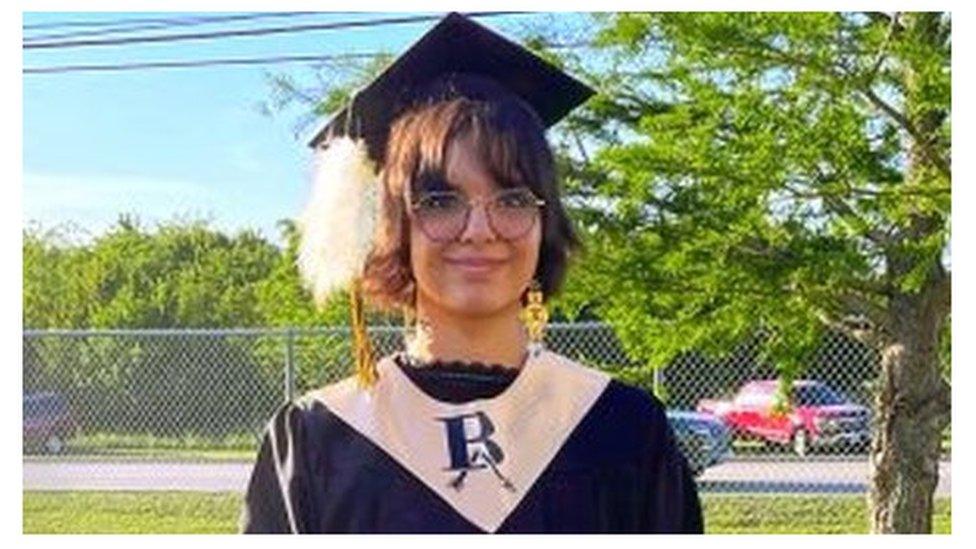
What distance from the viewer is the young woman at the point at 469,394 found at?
2.25 metres

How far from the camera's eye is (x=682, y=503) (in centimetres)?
229

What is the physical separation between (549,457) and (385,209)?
1.29ft

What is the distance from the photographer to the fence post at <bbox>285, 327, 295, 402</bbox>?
10.4 ft

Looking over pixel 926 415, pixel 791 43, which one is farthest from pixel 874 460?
pixel 791 43

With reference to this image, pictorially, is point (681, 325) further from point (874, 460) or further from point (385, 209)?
point (385, 209)

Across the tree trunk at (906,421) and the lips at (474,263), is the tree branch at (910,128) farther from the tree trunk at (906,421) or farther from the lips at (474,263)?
the lips at (474,263)

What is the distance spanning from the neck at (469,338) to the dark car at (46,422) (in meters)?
1.11

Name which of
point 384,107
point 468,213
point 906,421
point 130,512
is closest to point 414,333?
point 468,213

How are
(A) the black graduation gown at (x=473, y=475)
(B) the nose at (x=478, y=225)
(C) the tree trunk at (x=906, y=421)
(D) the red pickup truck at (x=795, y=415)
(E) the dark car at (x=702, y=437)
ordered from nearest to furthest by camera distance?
(A) the black graduation gown at (x=473, y=475) → (B) the nose at (x=478, y=225) → (E) the dark car at (x=702, y=437) → (D) the red pickup truck at (x=795, y=415) → (C) the tree trunk at (x=906, y=421)

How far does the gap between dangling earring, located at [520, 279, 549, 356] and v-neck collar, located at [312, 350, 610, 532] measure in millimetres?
54

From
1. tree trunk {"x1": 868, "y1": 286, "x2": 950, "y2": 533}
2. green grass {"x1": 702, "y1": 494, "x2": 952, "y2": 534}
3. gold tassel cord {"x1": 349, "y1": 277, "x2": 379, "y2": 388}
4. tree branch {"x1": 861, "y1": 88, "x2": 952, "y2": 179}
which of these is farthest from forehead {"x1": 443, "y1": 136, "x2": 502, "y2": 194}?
tree trunk {"x1": 868, "y1": 286, "x2": 950, "y2": 533}

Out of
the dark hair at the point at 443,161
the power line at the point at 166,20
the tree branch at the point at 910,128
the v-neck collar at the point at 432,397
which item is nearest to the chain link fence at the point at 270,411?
the tree branch at the point at 910,128

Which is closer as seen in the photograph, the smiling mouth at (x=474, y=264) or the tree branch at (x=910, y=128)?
the smiling mouth at (x=474, y=264)

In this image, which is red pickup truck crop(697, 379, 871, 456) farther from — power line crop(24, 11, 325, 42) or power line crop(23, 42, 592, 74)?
power line crop(24, 11, 325, 42)
